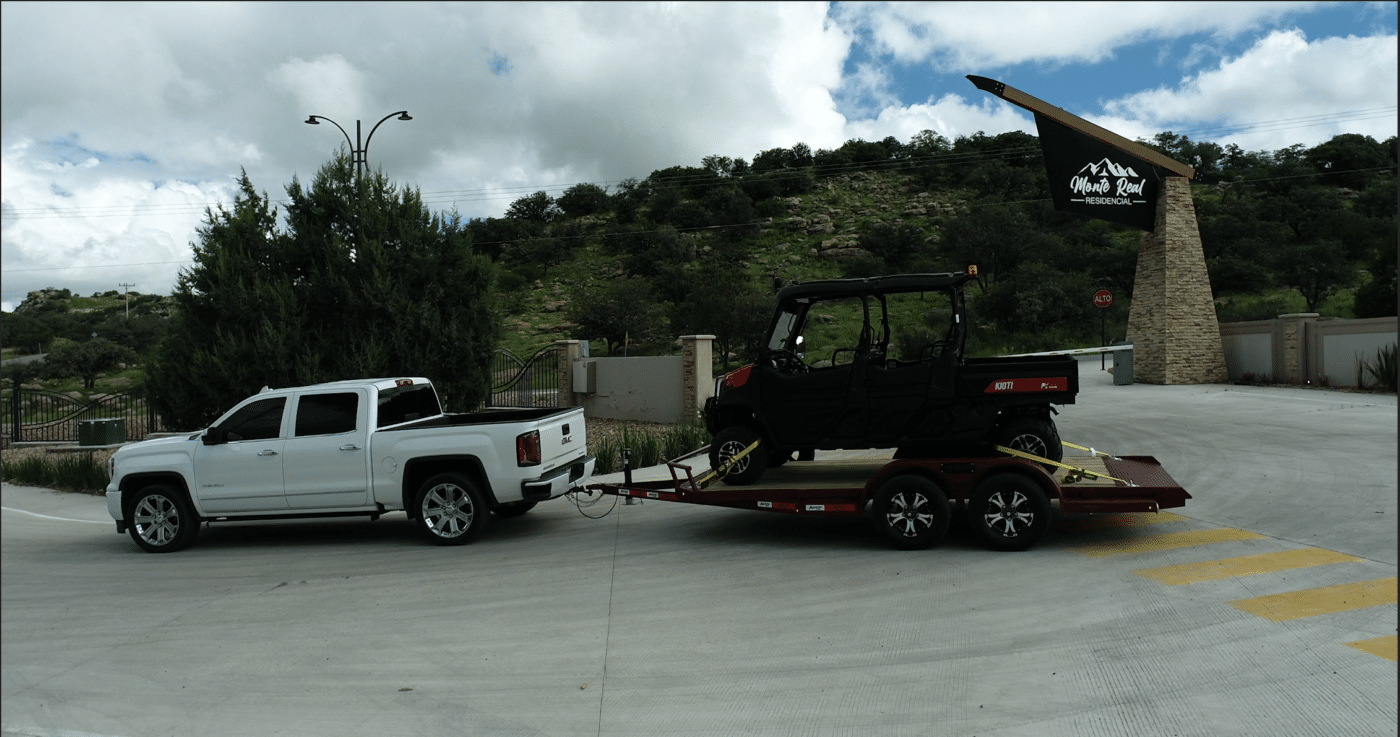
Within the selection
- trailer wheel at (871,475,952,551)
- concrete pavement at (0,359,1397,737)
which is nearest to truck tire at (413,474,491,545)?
concrete pavement at (0,359,1397,737)

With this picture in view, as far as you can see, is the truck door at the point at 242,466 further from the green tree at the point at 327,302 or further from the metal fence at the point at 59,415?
the metal fence at the point at 59,415

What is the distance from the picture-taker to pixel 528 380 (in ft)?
79.3

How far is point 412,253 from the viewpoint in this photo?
1816 cm

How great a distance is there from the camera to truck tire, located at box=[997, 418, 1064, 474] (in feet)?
29.5

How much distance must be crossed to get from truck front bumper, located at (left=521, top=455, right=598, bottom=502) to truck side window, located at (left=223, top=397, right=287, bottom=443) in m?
2.85

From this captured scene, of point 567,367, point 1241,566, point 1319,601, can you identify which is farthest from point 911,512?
point 567,367

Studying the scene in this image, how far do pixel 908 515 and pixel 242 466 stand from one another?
6892mm

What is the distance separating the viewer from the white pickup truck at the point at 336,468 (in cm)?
936

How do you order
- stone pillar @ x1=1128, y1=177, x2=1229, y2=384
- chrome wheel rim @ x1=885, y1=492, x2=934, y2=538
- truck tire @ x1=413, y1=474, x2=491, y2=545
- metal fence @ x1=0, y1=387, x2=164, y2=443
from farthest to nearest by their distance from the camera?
1. stone pillar @ x1=1128, y1=177, x2=1229, y2=384
2. metal fence @ x1=0, y1=387, x2=164, y2=443
3. truck tire @ x1=413, y1=474, x2=491, y2=545
4. chrome wheel rim @ x1=885, y1=492, x2=934, y2=538

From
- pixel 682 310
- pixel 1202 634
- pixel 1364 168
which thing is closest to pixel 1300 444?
pixel 1202 634

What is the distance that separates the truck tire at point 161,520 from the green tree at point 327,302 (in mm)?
7371

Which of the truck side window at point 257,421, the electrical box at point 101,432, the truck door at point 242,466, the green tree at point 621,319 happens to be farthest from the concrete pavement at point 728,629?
the green tree at point 621,319

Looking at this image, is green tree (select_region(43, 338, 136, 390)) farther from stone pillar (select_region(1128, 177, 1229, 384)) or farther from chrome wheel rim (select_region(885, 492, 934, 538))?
chrome wheel rim (select_region(885, 492, 934, 538))

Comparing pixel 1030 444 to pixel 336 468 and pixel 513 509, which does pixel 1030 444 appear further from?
pixel 336 468
